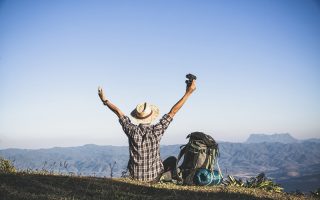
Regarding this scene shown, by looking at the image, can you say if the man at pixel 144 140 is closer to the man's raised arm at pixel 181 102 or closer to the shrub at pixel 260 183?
the man's raised arm at pixel 181 102

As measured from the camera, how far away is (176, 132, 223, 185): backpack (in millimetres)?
9219

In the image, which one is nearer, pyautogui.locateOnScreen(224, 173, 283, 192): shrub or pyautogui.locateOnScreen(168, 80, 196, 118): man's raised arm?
pyautogui.locateOnScreen(168, 80, 196, 118): man's raised arm

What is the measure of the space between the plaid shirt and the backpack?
113cm

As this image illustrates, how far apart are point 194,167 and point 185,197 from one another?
290 cm

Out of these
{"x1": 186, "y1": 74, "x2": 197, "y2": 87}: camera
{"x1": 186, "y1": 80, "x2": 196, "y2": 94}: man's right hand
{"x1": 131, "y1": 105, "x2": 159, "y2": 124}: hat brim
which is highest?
{"x1": 186, "y1": 74, "x2": 197, "y2": 87}: camera

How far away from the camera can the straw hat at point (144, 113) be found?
29.3ft

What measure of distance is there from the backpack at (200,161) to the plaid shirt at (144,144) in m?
1.13

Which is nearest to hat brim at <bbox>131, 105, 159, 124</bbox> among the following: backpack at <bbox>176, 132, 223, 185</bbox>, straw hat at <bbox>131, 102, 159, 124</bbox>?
straw hat at <bbox>131, 102, 159, 124</bbox>

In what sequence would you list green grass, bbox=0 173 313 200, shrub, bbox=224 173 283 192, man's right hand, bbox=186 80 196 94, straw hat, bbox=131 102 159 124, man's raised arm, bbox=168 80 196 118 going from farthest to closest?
1. shrub, bbox=224 173 283 192
2. man's right hand, bbox=186 80 196 94
3. straw hat, bbox=131 102 159 124
4. man's raised arm, bbox=168 80 196 118
5. green grass, bbox=0 173 313 200

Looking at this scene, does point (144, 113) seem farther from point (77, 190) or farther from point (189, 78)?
point (77, 190)

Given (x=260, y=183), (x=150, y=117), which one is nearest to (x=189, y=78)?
(x=150, y=117)

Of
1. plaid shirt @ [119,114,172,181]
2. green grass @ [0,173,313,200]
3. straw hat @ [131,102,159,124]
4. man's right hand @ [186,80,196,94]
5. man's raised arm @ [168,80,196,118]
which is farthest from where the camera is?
man's right hand @ [186,80,196,94]

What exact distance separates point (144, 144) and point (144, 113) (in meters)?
0.82

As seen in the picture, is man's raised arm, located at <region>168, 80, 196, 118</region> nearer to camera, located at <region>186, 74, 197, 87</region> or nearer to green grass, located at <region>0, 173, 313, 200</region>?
camera, located at <region>186, 74, 197, 87</region>
